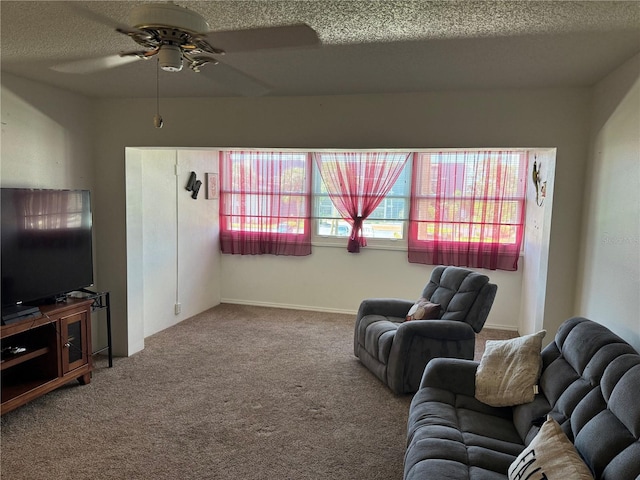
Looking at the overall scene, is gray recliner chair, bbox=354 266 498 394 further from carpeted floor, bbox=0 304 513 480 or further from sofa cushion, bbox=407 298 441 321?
carpeted floor, bbox=0 304 513 480

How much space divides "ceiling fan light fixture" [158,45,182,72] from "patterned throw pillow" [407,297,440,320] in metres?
2.75

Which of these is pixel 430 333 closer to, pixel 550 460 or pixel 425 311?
pixel 425 311

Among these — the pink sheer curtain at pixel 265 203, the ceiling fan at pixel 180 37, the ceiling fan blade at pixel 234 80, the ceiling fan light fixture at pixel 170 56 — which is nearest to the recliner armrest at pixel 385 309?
the pink sheer curtain at pixel 265 203

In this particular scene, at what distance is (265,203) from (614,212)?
4.12m

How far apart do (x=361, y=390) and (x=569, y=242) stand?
1.88m

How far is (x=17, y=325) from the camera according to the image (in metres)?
2.96

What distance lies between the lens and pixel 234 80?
3.19 m

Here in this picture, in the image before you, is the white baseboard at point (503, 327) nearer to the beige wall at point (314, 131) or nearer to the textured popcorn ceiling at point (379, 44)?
the beige wall at point (314, 131)

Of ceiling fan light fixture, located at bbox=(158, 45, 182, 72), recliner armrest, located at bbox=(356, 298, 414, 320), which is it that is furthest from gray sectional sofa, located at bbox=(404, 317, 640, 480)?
ceiling fan light fixture, located at bbox=(158, 45, 182, 72)

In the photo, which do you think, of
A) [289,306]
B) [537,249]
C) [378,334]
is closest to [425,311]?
[378,334]

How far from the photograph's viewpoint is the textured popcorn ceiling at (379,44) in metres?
1.87

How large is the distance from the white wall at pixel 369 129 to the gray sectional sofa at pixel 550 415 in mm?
1235

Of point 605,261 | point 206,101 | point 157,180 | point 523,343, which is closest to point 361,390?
point 523,343

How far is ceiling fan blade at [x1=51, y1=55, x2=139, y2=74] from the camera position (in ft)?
8.79
